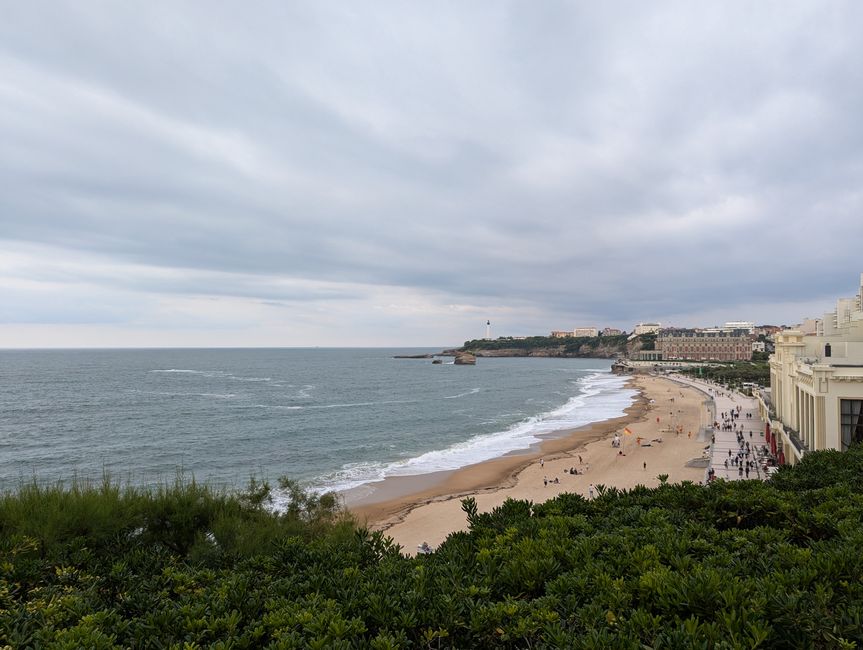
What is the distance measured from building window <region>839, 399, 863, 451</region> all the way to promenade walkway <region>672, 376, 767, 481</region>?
3915mm

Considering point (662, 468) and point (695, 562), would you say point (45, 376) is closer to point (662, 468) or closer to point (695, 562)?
point (662, 468)

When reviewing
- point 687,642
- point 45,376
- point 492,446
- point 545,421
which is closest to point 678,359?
point 545,421

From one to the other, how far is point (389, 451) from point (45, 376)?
4220 inches

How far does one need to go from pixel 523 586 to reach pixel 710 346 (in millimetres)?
210404

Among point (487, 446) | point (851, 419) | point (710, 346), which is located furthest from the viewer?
point (710, 346)

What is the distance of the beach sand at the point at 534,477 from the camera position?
2745cm

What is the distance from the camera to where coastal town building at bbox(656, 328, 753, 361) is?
592ft

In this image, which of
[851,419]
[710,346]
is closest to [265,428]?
[851,419]

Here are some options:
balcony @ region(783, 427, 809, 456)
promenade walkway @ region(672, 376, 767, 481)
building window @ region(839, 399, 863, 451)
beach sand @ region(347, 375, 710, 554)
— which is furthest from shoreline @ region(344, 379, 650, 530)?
building window @ region(839, 399, 863, 451)

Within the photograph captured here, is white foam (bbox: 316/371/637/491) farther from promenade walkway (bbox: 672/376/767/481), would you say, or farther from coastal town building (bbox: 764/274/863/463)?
coastal town building (bbox: 764/274/863/463)

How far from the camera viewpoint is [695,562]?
537 cm

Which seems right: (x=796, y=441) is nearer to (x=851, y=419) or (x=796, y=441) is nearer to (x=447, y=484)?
(x=851, y=419)

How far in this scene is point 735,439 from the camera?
4109 cm

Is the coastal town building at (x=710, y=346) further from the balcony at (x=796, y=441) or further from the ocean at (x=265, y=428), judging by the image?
the balcony at (x=796, y=441)
